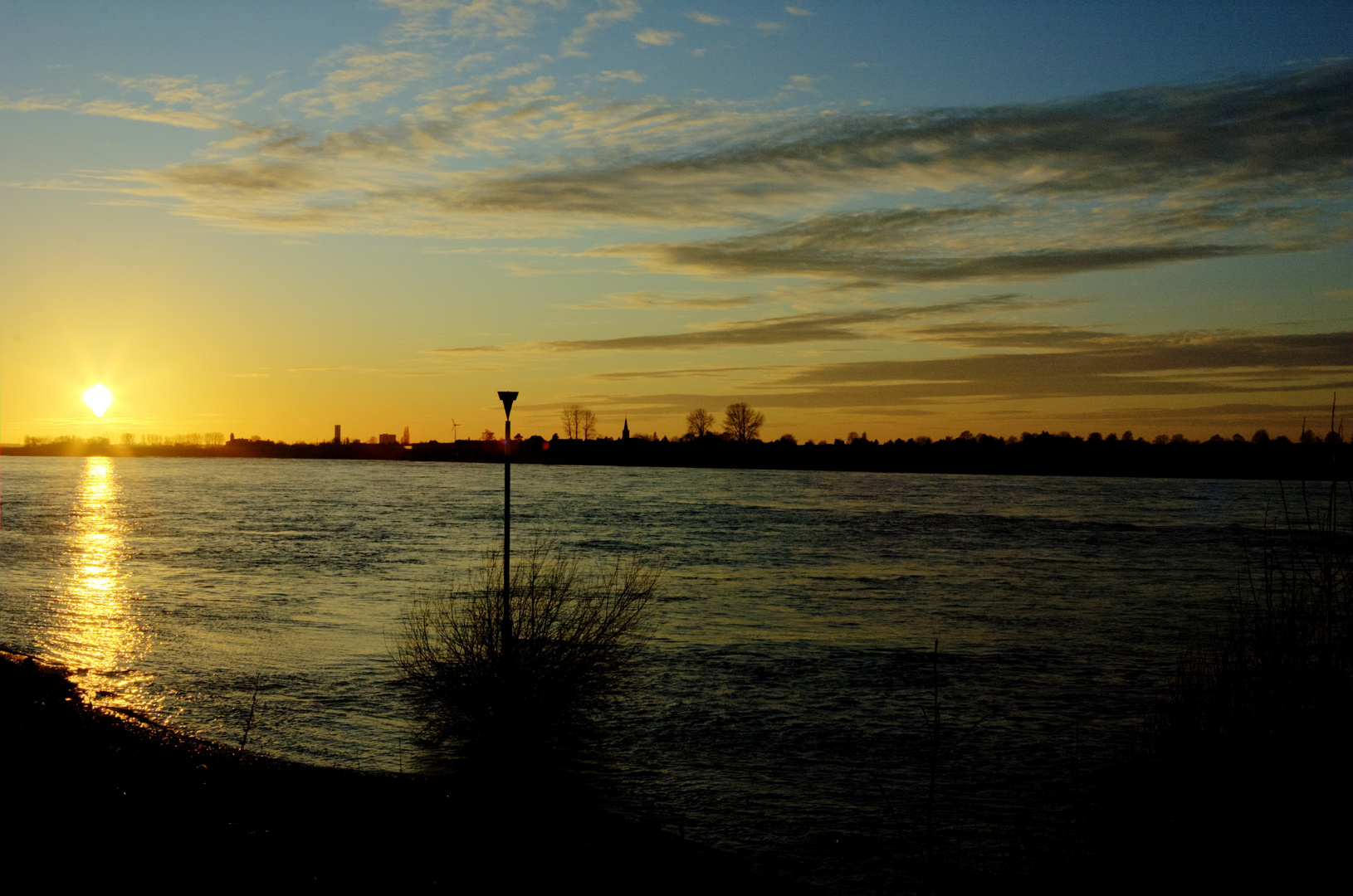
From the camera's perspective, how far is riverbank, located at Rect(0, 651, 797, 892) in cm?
792

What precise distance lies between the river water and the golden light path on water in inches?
5.5

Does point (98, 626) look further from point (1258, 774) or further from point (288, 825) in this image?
point (1258, 774)

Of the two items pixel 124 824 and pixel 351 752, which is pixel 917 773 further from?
pixel 124 824

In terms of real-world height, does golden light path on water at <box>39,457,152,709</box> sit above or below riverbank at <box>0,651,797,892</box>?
→ below

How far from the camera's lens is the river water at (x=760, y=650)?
45.4 ft

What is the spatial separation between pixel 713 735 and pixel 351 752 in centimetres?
586

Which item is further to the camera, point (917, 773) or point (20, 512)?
point (20, 512)

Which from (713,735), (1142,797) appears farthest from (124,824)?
(1142,797)

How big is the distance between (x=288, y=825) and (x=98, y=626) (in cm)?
2209

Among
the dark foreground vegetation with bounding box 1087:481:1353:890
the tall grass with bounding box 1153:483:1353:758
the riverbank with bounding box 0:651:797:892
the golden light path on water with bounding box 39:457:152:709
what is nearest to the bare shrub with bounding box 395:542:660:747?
the riverbank with bounding box 0:651:797:892

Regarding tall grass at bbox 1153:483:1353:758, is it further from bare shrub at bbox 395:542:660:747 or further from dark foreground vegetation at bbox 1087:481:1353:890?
bare shrub at bbox 395:542:660:747

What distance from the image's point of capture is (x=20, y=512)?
8031 centimetres

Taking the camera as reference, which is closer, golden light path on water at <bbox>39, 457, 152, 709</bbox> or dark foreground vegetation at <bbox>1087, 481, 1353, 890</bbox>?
dark foreground vegetation at <bbox>1087, 481, 1353, 890</bbox>

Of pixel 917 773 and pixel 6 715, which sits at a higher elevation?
pixel 6 715
